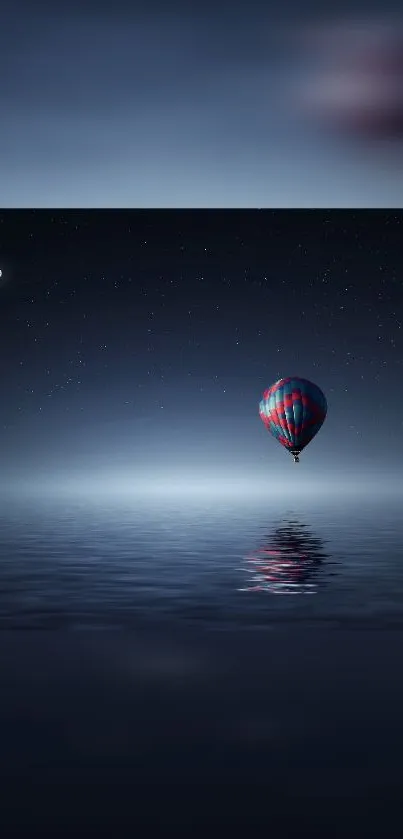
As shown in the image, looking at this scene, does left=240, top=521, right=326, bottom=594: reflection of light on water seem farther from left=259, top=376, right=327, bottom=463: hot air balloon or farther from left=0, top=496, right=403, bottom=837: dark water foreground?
left=259, top=376, right=327, bottom=463: hot air balloon

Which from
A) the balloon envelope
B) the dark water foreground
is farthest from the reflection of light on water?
the balloon envelope

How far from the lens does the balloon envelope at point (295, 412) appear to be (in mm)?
63844

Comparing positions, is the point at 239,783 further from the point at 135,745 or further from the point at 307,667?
the point at 307,667

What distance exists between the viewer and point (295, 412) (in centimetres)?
6412

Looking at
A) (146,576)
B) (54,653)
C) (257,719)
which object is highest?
(146,576)

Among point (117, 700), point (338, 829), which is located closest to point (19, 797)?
point (338, 829)

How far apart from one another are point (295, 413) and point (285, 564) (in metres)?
30.2

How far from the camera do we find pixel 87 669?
13.9 m

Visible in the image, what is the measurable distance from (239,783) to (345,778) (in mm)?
750

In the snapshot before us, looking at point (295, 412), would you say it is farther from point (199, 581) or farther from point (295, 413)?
point (199, 581)

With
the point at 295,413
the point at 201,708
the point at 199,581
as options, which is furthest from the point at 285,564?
the point at 295,413

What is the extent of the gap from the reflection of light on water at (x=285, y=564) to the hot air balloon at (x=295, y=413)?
10830mm

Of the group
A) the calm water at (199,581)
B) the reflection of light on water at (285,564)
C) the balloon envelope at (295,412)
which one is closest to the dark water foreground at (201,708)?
the calm water at (199,581)

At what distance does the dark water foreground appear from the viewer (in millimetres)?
7695
